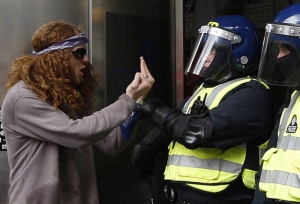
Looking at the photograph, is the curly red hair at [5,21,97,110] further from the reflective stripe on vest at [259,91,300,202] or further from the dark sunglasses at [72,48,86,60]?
the reflective stripe on vest at [259,91,300,202]

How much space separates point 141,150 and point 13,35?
45.4 inches

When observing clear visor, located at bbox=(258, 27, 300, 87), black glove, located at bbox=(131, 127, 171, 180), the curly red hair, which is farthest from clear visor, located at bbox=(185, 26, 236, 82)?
the curly red hair

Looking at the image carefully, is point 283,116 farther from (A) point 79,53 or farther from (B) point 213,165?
(A) point 79,53

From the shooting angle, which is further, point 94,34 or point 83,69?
point 94,34

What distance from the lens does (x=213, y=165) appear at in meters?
3.02

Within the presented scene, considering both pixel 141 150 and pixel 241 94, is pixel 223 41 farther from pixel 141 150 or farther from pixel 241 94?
pixel 141 150

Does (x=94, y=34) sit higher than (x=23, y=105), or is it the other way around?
(x=94, y=34)

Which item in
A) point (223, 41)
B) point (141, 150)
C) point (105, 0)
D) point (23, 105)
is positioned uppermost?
point (105, 0)

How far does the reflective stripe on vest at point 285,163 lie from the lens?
241 centimetres

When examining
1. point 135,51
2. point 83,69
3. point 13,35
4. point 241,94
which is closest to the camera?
point 241,94

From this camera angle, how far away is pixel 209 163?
303 centimetres

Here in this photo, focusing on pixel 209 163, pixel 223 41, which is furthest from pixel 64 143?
pixel 223 41

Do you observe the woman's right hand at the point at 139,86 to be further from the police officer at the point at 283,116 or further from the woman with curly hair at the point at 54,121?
the police officer at the point at 283,116

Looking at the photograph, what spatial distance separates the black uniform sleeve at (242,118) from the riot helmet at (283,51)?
0.15m
